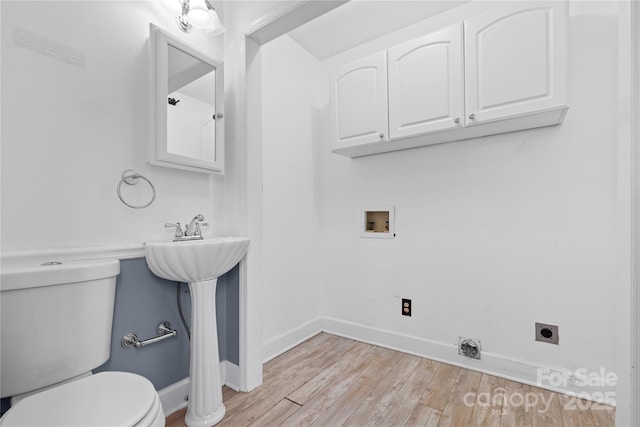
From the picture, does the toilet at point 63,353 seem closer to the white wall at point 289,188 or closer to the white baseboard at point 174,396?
the white baseboard at point 174,396

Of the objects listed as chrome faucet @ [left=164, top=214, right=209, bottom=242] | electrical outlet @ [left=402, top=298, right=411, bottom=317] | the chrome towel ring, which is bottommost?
electrical outlet @ [left=402, top=298, right=411, bottom=317]

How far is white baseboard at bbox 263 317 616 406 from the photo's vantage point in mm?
1542

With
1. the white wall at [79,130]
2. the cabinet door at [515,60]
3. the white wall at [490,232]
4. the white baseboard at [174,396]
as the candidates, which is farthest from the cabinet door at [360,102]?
the white baseboard at [174,396]

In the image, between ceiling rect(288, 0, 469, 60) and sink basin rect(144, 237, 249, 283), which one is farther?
ceiling rect(288, 0, 469, 60)

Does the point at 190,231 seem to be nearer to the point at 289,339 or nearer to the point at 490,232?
the point at 289,339

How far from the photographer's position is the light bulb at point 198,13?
1464mm

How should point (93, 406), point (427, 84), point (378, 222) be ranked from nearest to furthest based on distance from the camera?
point (93, 406) → point (427, 84) → point (378, 222)

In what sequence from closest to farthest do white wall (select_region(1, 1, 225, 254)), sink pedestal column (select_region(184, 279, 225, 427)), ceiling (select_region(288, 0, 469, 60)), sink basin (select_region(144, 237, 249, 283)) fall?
white wall (select_region(1, 1, 225, 254)) → sink basin (select_region(144, 237, 249, 283)) → sink pedestal column (select_region(184, 279, 225, 427)) → ceiling (select_region(288, 0, 469, 60))

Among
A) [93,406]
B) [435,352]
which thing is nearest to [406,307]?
[435,352]

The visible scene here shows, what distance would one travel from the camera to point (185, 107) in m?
1.48

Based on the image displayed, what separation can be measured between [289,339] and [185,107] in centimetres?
167

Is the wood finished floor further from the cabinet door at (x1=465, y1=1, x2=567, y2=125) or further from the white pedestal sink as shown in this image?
the cabinet door at (x1=465, y1=1, x2=567, y2=125)

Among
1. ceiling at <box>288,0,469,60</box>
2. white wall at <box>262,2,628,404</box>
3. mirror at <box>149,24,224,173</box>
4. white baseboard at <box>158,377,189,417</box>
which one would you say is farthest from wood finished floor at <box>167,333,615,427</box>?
ceiling at <box>288,0,469,60</box>

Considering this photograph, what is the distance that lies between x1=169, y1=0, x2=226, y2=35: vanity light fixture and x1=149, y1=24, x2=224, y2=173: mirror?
0.14 m
